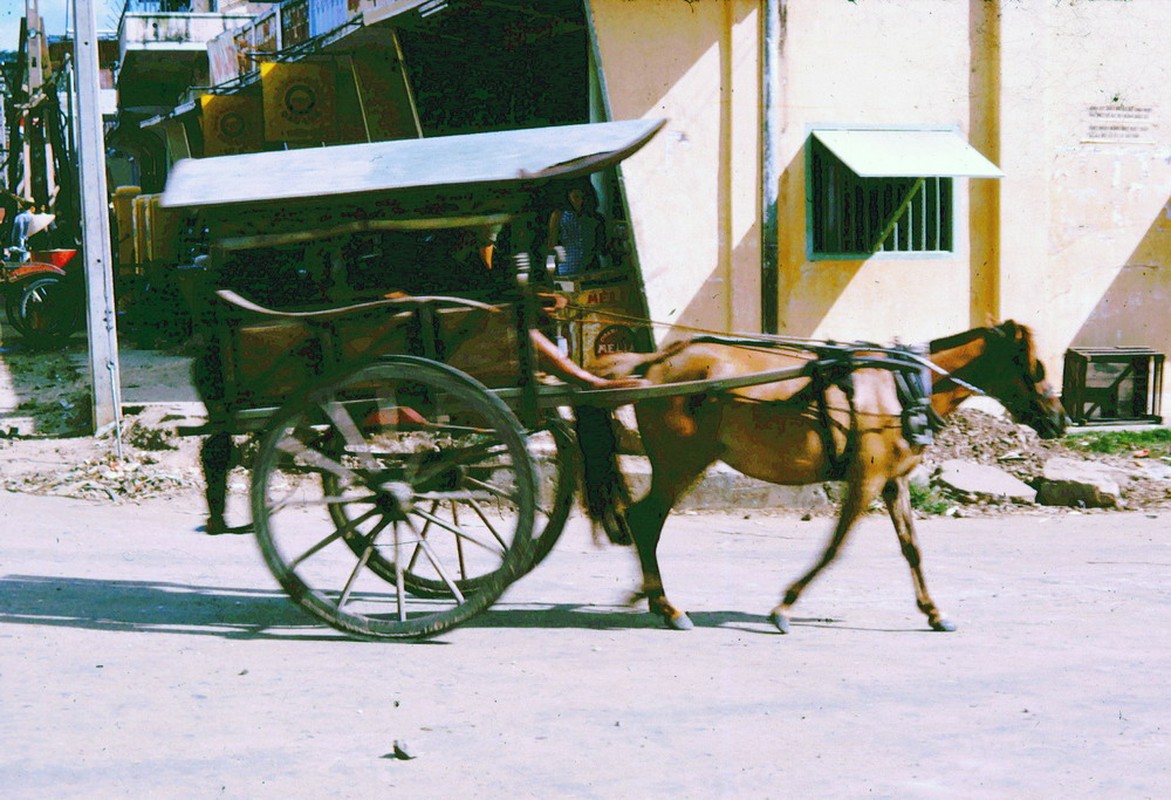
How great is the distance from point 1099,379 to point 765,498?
3.78 meters

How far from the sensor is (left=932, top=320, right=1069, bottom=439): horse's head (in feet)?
19.0

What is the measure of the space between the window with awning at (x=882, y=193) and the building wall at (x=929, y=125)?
0.12 m

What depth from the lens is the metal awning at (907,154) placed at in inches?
392

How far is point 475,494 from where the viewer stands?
550 centimetres

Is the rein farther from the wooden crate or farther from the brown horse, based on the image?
the wooden crate

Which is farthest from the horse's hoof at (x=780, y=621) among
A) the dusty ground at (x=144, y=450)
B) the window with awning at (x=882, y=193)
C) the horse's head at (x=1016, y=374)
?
the window with awning at (x=882, y=193)

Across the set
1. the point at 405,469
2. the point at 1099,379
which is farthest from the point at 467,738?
the point at 1099,379

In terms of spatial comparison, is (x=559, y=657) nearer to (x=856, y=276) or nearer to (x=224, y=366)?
(x=224, y=366)

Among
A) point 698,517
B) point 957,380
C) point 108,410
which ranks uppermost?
point 957,380

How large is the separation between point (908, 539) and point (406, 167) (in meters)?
2.71

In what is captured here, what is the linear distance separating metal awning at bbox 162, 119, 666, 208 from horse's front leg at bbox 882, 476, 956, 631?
1.90 m

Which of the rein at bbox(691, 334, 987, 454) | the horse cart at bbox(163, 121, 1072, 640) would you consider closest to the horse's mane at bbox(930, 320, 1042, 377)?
the rein at bbox(691, 334, 987, 454)

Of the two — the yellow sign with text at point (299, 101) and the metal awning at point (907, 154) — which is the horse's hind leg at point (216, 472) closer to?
the metal awning at point (907, 154)

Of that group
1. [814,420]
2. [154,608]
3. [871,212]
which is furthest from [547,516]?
[871,212]
